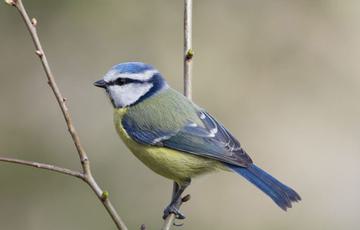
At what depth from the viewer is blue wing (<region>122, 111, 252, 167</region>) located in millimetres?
3387

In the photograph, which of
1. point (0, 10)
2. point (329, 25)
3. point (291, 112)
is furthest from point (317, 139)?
point (0, 10)

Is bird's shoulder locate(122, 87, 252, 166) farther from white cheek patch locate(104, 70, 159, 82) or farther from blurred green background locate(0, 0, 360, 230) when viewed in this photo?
blurred green background locate(0, 0, 360, 230)

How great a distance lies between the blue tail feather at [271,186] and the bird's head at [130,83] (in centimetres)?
69

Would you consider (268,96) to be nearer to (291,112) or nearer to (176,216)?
(291,112)

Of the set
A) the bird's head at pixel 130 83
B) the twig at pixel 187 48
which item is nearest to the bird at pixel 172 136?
the bird's head at pixel 130 83

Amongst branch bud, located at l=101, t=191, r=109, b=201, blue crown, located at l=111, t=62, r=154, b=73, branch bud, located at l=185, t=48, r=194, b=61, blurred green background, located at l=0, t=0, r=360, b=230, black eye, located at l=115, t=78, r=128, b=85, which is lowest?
blurred green background, located at l=0, t=0, r=360, b=230

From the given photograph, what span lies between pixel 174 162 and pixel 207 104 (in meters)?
3.06

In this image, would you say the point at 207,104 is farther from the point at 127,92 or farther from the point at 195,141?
the point at 195,141

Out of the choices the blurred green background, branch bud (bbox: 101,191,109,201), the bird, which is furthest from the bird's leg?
the blurred green background

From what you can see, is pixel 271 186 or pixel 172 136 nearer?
pixel 271 186

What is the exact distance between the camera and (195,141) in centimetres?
343

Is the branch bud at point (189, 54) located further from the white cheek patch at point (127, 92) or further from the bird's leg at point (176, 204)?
the bird's leg at point (176, 204)

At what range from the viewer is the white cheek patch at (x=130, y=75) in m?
3.49

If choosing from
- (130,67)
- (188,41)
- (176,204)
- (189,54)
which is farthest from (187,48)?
(176,204)
